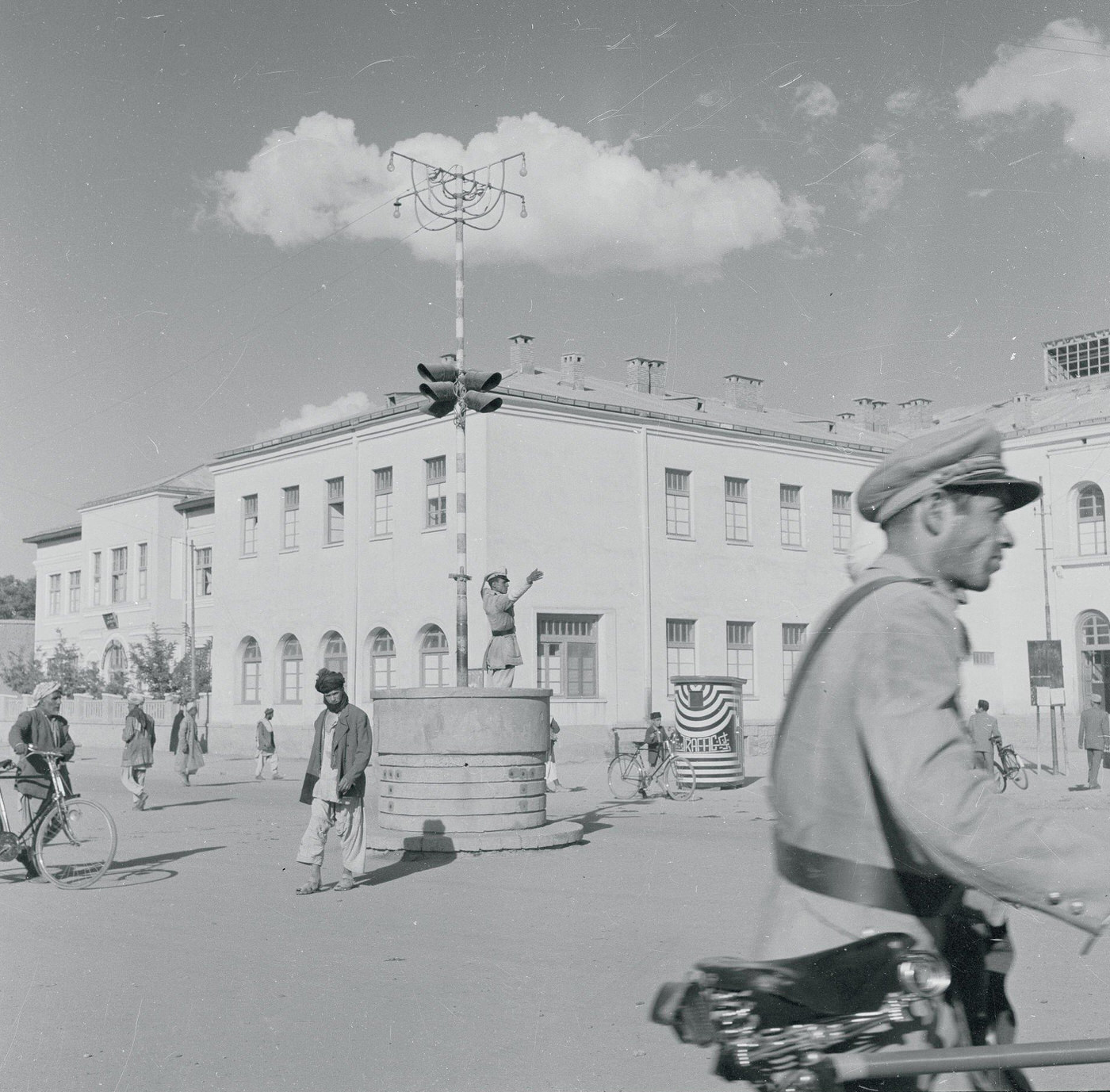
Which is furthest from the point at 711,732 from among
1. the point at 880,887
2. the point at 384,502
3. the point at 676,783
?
the point at 880,887

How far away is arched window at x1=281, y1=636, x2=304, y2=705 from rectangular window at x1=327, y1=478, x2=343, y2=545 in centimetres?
311

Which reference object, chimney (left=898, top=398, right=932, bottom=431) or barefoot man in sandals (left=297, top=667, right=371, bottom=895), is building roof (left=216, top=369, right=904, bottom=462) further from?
barefoot man in sandals (left=297, top=667, right=371, bottom=895)

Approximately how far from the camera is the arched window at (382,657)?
1356 inches

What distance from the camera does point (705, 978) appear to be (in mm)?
1973

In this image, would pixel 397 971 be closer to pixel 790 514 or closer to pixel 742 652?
pixel 742 652

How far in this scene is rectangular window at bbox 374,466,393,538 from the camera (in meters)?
35.2

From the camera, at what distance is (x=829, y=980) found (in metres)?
1.94

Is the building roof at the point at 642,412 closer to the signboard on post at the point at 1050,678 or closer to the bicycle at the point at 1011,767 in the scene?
the signboard on post at the point at 1050,678

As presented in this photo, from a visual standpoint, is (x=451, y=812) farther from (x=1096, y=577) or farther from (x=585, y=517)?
(x=1096, y=577)

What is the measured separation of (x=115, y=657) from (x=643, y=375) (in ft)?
78.3

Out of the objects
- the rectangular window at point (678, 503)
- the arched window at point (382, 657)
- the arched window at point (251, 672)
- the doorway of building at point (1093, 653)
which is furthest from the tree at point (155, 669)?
the doorway of building at point (1093, 653)

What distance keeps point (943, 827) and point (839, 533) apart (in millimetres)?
38807

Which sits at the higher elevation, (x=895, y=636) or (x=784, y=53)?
(x=784, y=53)

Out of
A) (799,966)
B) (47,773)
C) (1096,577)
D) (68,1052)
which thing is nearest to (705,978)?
(799,966)
